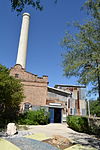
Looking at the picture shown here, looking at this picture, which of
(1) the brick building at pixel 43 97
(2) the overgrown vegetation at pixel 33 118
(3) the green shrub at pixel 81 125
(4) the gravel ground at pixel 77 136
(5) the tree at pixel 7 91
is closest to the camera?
(4) the gravel ground at pixel 77 136

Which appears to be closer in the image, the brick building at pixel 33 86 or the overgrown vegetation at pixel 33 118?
the overgrown vegetation at pixel 33 118

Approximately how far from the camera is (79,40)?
10258mm

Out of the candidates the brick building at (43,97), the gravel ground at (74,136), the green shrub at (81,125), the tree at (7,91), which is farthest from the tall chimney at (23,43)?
the gravel ground at (74,136)

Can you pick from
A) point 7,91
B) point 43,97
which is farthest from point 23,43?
point 7,91

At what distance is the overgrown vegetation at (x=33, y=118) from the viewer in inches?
724

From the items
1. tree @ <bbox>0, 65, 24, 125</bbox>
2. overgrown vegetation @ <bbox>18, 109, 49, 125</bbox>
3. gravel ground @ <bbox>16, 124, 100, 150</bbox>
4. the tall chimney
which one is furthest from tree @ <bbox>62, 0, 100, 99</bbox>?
the tall chimney

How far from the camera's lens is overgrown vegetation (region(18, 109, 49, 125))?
18.4 m

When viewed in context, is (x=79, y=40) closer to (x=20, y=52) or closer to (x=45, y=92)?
(x=45, y=92)

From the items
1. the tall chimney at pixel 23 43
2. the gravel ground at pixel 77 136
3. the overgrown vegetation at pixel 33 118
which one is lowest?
the gravel ground at pixel 77 136

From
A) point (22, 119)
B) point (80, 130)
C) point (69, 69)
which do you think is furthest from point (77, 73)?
point (22, 119)

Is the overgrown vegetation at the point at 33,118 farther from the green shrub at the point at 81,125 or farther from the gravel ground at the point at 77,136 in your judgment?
the green shrub at the point at 81,125

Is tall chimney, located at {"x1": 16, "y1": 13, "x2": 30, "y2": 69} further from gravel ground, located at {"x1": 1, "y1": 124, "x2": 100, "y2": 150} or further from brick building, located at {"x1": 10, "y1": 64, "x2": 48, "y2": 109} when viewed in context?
gravel ground, located at {"x1": 1, "y1": 124, "x2": 100, "y2": 150}

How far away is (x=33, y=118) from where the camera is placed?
19000mm

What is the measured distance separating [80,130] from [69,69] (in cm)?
722
